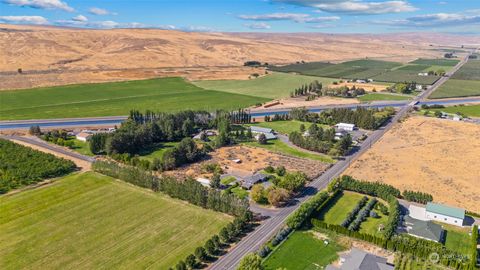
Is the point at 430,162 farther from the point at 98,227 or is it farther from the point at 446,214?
the point at 98,227

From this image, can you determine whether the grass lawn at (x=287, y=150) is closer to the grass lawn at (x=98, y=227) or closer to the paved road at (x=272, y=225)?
the paved road at (x=272, y=225)

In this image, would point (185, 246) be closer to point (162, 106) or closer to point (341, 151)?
point (341, 151)

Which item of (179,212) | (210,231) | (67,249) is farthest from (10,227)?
(210,231)

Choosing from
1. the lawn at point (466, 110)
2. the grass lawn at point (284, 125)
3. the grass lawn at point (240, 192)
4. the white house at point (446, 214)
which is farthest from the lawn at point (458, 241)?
the lawn at point (466, 110)

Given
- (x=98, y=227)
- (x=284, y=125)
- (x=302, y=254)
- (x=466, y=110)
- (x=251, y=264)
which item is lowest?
(x=302, y=254)

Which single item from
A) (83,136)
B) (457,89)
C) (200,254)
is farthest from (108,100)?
(457,89)
